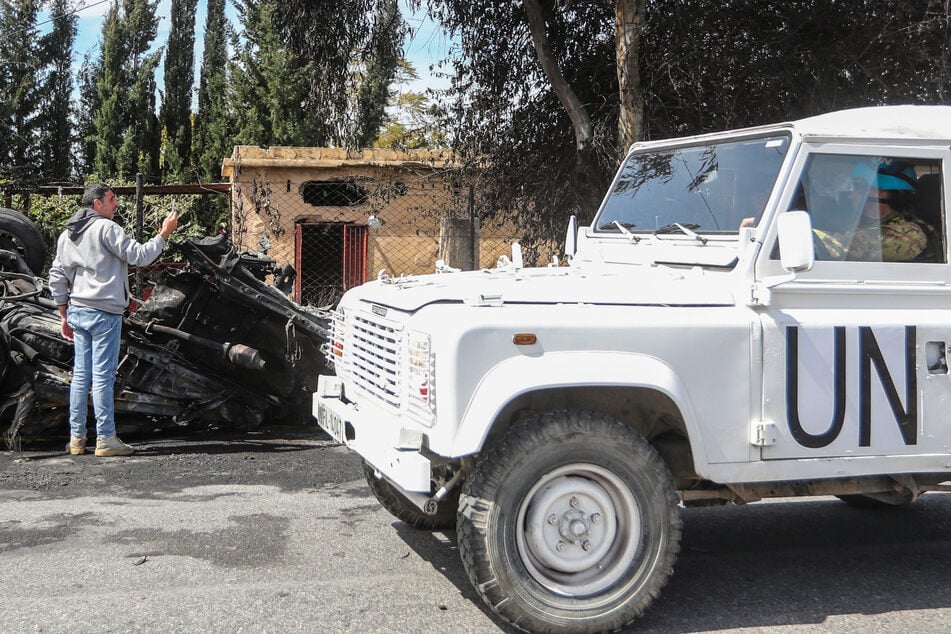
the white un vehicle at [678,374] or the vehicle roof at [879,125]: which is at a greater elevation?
the vehicle roof at [879,125]

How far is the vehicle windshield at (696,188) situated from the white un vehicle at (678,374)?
0.02 m

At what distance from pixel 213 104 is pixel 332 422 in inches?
1149

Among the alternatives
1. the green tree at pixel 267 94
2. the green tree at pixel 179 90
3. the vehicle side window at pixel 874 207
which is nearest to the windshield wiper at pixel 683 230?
the vehicle side window at pixel 874 207

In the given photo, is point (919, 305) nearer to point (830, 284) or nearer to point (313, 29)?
Result: point (830, 284)

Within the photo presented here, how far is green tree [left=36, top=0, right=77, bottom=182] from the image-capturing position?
32.2 metres

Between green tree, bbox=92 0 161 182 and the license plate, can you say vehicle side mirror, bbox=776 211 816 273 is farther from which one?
green tree, bbox=92 0 161 182

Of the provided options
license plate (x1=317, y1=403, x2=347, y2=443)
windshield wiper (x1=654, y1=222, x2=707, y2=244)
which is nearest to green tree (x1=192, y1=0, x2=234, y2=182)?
license plate (x1=317, y1=403, x2=347, y2=443)

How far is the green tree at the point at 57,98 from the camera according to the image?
32156 mm

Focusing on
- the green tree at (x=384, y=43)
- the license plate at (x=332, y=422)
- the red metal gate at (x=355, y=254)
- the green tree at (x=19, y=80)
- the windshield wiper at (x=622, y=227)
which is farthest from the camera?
the green tree at (x=19, y=80)

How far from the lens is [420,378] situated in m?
3.62

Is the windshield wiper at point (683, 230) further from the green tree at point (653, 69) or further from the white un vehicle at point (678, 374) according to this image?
the green tree at point (653, 69)

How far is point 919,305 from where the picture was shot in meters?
4.14

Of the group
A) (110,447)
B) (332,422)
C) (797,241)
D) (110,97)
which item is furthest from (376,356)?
(110,97)

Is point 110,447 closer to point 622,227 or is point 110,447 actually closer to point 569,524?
point 622,227
